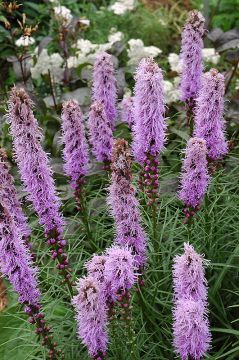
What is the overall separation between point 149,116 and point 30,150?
1.96 ft

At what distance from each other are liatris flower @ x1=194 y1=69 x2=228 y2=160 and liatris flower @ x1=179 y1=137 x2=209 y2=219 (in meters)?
0.25

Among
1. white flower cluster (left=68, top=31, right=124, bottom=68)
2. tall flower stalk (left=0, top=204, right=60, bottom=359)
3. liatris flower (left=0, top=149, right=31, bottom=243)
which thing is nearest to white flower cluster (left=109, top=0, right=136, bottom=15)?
white flower cluster (left=68, top=31, right=124, bottom=68)

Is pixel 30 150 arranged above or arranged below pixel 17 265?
above

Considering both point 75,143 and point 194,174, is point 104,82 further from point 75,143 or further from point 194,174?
point 194,174

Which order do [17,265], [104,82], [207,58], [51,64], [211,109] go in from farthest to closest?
[207,58] < [51,64] < [104,82] < [211,109] < [17,265]

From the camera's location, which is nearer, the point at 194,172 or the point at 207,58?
the point at 194,172

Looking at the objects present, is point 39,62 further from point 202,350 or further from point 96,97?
point 202,350

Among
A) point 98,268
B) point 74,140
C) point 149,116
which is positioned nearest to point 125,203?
point 98,268

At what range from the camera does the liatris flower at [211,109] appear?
2.84 m

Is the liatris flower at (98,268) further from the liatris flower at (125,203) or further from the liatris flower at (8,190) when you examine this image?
the liatris flower at (8,190)

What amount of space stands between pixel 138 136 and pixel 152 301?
0.91m

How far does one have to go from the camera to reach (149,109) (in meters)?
2.73

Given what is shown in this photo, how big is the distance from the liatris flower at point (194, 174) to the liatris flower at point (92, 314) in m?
0.76

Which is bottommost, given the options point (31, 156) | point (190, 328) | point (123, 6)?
point (123, 6)
